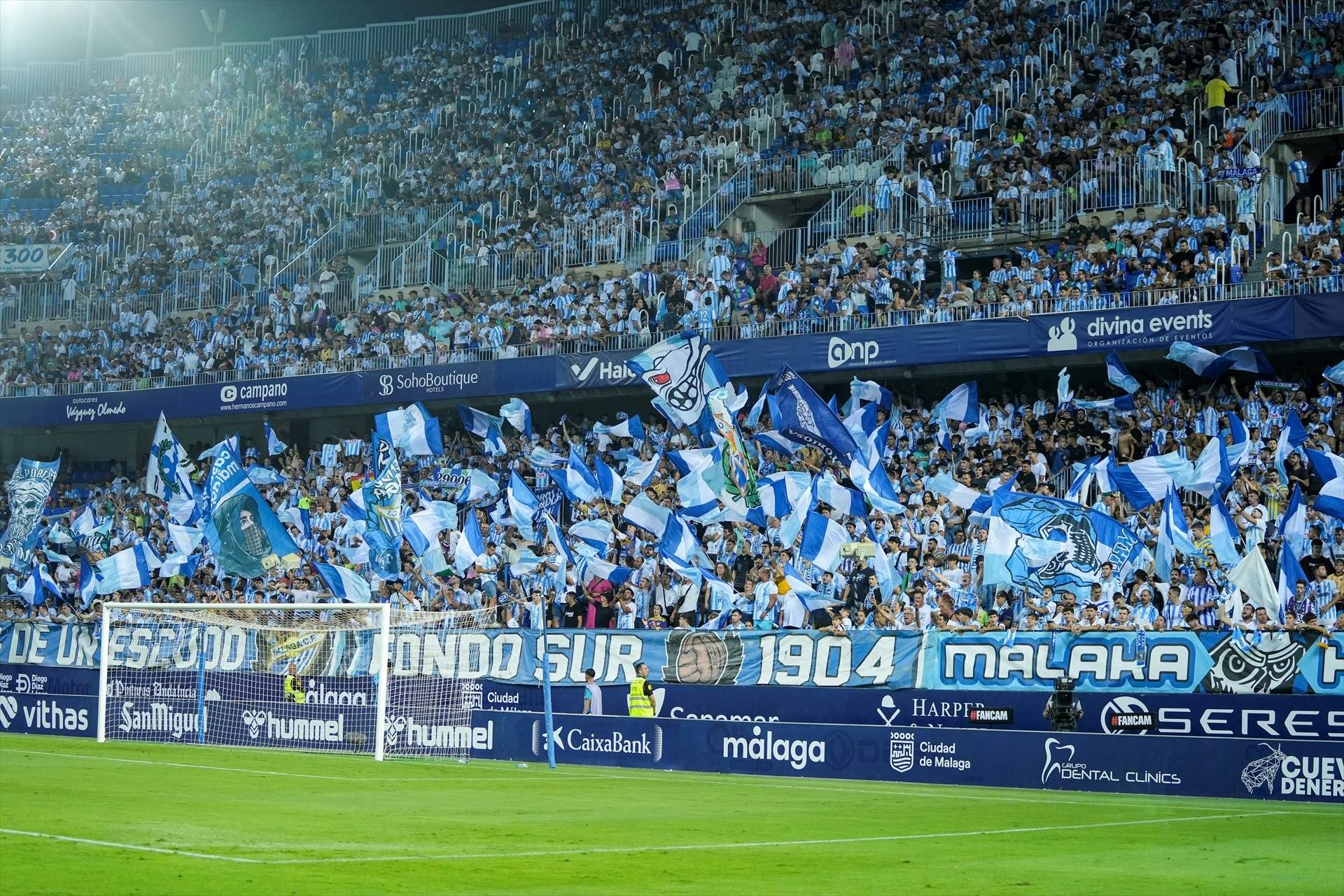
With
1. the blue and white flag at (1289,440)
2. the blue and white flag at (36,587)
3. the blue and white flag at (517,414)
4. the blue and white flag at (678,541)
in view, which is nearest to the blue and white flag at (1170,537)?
the blue and white flag at (1289,440)

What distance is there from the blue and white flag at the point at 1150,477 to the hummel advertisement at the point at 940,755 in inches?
228

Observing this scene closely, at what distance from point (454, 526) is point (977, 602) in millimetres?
10831

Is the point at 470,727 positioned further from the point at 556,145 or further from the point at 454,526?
the point at 556,145

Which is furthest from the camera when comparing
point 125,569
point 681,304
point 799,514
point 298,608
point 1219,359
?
point 681,304

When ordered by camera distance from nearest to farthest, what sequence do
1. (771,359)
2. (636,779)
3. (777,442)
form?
(636,779)
(777,442)
(771,359)

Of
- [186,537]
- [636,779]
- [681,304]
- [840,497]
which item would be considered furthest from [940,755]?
[186,537]

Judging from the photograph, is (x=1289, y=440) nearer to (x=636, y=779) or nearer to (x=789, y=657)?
(x=789, y=657)

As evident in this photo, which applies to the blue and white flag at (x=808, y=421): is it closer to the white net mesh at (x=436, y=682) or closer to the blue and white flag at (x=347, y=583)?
the white net mesh at (x=436, y=682)

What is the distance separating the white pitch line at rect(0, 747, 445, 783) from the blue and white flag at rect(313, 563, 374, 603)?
7885 millimetres

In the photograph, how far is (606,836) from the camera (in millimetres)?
14453

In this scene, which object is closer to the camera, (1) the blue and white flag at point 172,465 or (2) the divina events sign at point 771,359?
(2) the divina events sign at point 771,359

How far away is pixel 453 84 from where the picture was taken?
5203 centimetres

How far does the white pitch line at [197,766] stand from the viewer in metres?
21.0

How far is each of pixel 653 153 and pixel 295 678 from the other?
19.9 metres
